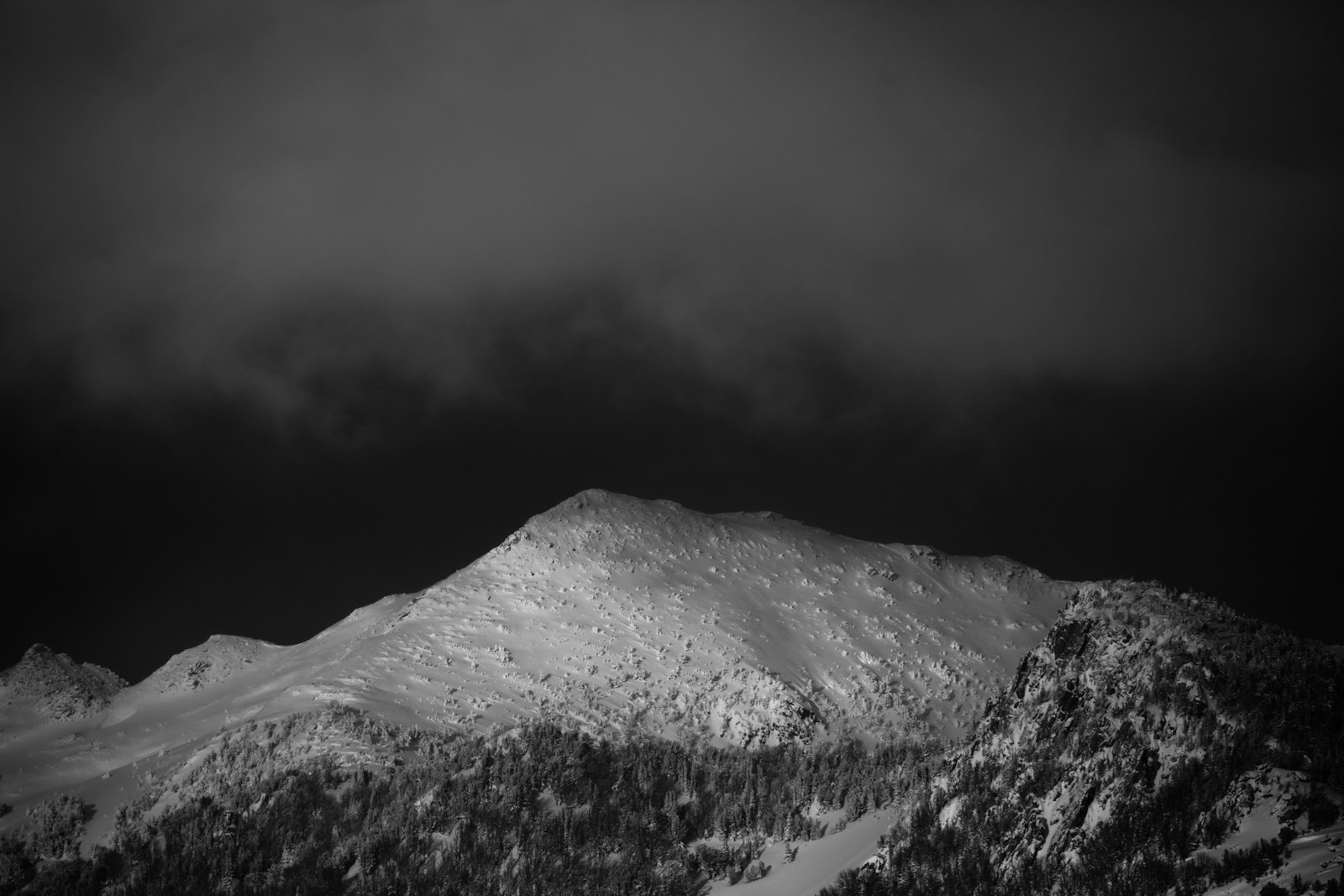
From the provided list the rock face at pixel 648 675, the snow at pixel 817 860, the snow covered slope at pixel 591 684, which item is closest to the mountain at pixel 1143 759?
the snow at pixel 817 860

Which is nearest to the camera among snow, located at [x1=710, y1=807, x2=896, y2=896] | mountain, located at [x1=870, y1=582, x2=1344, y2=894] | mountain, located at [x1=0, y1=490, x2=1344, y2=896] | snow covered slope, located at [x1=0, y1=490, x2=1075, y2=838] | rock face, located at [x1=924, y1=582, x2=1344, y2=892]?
mountain, located at [x1=870, y1=582, x2=1344, y2=894]

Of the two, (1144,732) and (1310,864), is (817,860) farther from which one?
(1310,864)

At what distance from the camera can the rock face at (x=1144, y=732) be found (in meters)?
62.7

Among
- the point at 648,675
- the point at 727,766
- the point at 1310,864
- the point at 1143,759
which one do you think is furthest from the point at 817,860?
the point at 648,675

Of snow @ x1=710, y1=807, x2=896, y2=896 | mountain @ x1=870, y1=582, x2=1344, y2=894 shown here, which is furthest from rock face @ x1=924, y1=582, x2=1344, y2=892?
snow @ x1=710, y1=807, x2=896, y2=896

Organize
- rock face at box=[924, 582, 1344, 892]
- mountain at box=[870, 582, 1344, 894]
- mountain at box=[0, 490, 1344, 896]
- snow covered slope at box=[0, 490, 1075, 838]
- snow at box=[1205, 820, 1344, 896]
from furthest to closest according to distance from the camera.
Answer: snow covered slope at box=[0, 490, 1075, 838] → mountain at box=[0, 490, 1344, 896] → rock face at box=[924, 582, 1344, 892] → mountain at box=[870, 582, 1344, 894] → snow at box=[1205, 820, 1344, 896]

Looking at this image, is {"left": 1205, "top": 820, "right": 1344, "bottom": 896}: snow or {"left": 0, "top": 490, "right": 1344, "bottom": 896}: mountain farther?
{"left": 0, "top": 490, "right": 1344, "bottom": 896}: mountain

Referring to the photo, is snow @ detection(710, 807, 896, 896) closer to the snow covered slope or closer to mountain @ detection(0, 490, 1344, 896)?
mountain @ detection(0, 490, 1344, 896)

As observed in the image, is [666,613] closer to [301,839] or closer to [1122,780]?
[301,839]

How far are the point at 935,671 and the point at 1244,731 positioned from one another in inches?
5188

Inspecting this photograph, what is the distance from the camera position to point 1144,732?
69.2 m

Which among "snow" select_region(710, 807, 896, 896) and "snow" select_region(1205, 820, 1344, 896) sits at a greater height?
"snow" select_region(1205, 820, 1344, 896)

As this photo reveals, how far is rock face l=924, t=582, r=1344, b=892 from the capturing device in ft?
206

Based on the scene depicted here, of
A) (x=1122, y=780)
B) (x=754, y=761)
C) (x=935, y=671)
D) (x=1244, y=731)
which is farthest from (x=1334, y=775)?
(x=935, y=671)
